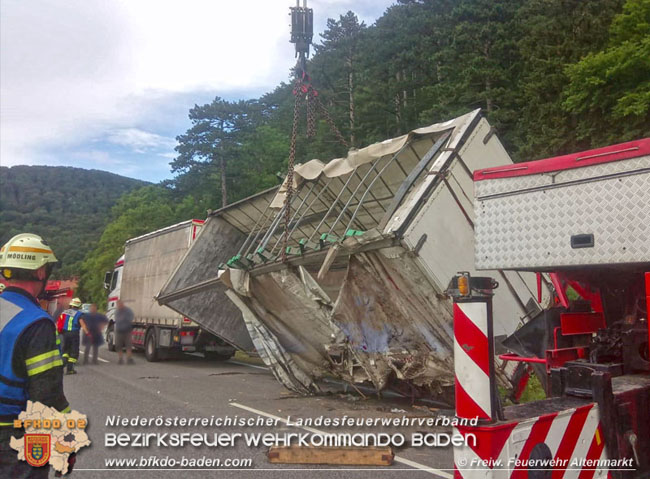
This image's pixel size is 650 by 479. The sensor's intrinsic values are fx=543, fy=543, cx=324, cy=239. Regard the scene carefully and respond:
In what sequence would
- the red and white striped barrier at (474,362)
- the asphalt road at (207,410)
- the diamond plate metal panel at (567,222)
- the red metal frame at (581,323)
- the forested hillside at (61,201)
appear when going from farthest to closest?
the forested hillside at (61,201)
the asphalt road at (207,410)
the red metal frame at (581,323)
the diamond plate metal panel at (567,222)
the red and white striped barrier at (474,362)

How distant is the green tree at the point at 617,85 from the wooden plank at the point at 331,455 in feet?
53.5

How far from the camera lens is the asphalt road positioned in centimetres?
468

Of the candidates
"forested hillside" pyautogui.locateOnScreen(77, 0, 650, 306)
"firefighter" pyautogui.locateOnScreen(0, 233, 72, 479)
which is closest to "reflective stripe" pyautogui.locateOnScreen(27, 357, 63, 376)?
"firefighter" pyautogui.locateOnScreen(0, 233, 72, 479)

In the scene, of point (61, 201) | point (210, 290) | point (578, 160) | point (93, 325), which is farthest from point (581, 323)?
point (61, 201)

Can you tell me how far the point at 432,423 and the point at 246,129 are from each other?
125 ft

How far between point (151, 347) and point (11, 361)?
12.2m

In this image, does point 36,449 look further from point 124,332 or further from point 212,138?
point 212,138

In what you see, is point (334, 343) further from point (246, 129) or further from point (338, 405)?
point (246, 129)

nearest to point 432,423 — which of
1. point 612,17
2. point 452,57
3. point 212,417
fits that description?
point 212,417

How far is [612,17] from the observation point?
2033 cm

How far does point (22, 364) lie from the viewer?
2297 mm

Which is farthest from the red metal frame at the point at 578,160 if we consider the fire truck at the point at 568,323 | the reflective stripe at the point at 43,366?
the reflective stripe at the point at 43,366

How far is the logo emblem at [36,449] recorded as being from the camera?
2.29 meters

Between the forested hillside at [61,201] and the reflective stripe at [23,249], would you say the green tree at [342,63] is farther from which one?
the forested hillside at [61,201]
